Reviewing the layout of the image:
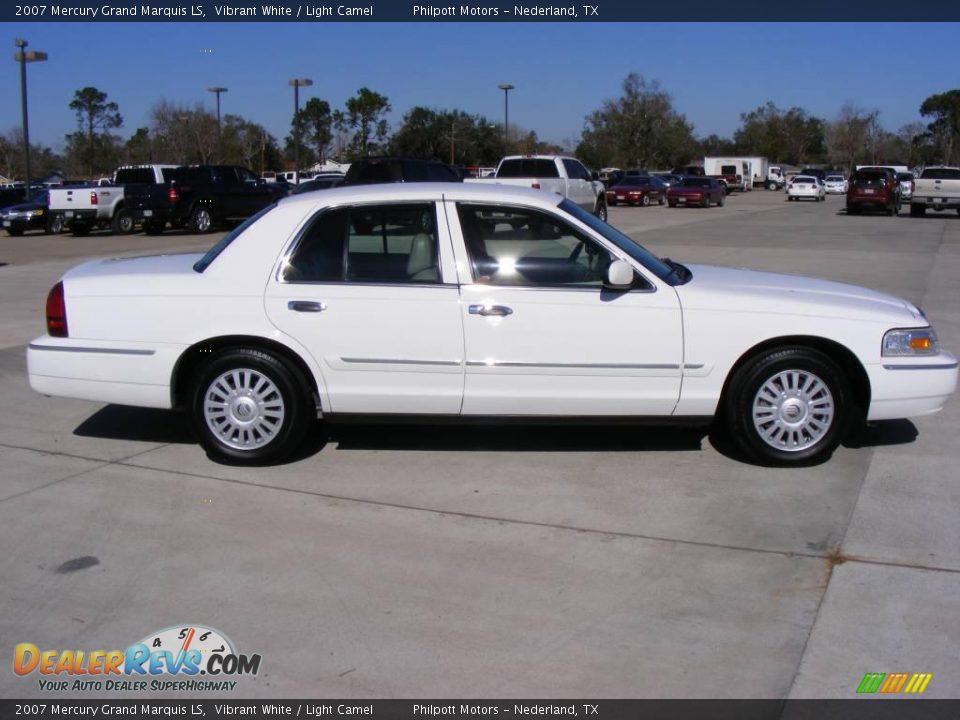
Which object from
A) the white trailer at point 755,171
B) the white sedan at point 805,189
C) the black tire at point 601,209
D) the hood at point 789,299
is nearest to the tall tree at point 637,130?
the white trailer at point 755,171

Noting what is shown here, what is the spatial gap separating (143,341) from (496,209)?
7.27 ft

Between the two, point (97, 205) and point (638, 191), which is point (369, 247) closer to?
point (97, 205)

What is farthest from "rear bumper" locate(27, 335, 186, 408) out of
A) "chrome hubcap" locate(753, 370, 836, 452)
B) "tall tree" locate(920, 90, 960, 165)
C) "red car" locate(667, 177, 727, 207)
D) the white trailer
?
"tall tree" locate(920, 90, 960, 165)

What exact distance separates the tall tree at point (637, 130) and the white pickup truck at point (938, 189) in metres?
54.7

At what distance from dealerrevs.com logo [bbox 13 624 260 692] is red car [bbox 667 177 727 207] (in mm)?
42218

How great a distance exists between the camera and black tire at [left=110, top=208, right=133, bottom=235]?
2697 cm

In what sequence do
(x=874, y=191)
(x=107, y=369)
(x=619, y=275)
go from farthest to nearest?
(x=874, y=191)
(x=107, y=369)
(x=619, y=275)

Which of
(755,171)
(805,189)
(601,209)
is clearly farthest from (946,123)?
(601,209)

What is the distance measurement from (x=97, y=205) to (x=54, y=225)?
2.26m

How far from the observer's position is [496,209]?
596 cm

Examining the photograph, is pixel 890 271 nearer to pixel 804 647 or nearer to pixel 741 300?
pixel 741 300

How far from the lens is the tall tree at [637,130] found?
88.2 m

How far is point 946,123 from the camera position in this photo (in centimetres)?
10381
